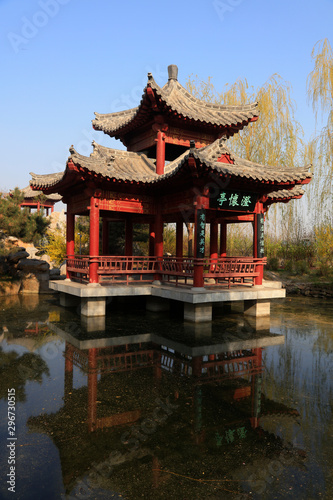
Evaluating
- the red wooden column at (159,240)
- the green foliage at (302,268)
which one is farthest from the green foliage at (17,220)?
the green foliage at (302,268)

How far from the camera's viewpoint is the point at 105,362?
6297 mm

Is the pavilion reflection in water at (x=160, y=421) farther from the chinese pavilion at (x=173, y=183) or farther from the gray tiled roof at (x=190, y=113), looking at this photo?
the gray tiled roof at (x=190, y=113)

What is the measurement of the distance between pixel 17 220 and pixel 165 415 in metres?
16.4

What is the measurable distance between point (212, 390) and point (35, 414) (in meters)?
2.45

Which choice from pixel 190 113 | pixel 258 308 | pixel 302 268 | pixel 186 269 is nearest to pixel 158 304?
pixel 186 269

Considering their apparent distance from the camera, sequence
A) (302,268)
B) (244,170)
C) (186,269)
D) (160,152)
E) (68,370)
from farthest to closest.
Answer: (302,268) → (160,152) → (186,269) → (244,170) → (68,370)

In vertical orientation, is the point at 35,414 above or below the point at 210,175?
below

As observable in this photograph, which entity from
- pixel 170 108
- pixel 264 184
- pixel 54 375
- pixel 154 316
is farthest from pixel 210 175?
pixel 54 375

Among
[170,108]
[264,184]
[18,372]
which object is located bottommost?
[18,372]

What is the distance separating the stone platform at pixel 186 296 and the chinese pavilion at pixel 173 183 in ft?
1.40

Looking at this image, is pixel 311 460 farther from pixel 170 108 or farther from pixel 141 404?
pixel 170 108

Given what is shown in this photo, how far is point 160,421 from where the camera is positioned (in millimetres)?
4148

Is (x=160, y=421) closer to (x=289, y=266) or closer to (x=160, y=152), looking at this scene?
(x=160, y=152)

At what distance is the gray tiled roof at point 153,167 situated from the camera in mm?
9102
